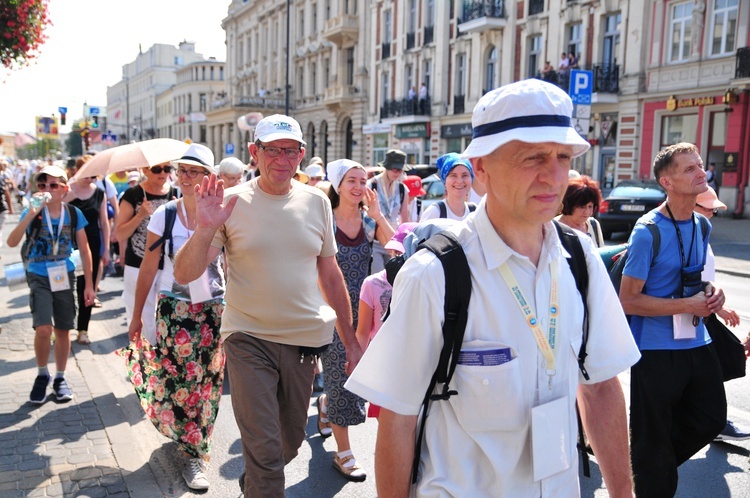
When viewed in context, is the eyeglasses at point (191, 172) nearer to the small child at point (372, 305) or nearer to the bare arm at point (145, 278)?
the bare arm at point (145, 278)

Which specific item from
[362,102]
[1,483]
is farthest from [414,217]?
[362,102]

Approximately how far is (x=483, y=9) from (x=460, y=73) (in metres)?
3.94

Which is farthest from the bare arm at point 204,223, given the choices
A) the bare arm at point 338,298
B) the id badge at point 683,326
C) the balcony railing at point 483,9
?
the balcony railing at point 483,9

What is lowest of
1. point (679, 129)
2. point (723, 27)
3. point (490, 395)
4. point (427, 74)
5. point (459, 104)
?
point (490, 395)

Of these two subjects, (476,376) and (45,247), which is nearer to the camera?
(476,376)

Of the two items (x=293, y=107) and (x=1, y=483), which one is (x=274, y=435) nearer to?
(x=1, y=483)

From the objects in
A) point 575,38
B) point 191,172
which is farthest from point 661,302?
point 575,38

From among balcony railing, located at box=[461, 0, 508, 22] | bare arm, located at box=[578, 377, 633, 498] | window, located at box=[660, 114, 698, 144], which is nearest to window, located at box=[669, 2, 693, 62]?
window, located at box=[660, 114, 698, 144]

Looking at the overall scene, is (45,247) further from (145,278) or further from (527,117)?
(527,117)

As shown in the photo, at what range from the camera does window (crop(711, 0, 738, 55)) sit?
70.6 ft

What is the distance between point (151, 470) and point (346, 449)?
1.23 metres

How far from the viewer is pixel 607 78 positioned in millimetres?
25156

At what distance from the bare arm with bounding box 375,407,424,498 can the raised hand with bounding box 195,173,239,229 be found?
1.67 metres

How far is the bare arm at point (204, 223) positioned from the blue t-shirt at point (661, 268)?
81.8 inches
